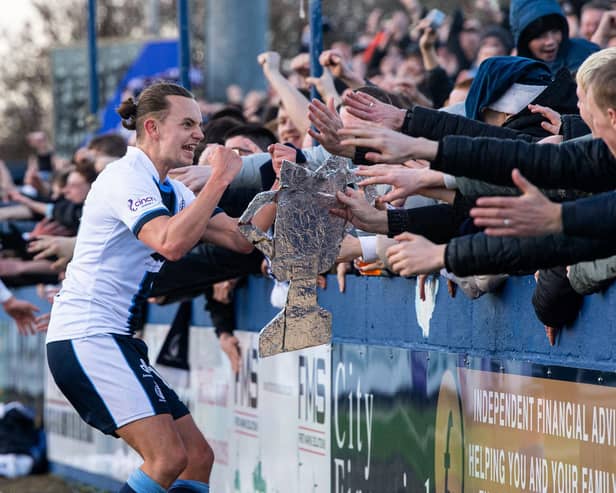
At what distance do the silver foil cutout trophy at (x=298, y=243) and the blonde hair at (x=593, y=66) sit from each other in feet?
4.97

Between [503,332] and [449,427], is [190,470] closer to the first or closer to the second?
[449,427]

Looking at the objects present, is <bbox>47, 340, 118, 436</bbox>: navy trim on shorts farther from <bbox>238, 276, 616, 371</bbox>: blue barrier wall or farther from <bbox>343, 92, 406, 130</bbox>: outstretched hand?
<bbox>343, 92, 406, 130</bbox>: outstretched hand

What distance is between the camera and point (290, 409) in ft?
25.2

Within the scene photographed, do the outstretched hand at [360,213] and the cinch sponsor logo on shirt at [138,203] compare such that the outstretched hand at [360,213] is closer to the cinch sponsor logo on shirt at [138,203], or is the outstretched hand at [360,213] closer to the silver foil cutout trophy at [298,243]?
the silver foil cutout trophy at [298,243]

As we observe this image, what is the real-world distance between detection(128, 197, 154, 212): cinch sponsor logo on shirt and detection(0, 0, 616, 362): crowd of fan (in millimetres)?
605

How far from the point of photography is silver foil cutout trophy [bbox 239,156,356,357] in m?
5.50

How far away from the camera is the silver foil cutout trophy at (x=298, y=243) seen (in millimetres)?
5500

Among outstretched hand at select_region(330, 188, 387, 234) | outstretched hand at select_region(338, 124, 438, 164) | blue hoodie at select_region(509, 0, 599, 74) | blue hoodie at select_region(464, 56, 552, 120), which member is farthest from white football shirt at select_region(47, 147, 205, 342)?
blue hoodie at select_region(509, 0, 599, 74)

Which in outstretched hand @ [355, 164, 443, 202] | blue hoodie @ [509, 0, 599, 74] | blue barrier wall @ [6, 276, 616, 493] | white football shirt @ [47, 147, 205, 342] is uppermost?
blue hoodie @ [509, 0, 599, 74]

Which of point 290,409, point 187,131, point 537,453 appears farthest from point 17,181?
point 537,453

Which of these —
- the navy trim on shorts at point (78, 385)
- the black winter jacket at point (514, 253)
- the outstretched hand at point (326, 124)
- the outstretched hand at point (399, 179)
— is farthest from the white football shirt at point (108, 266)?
the black winter jacket at point (514, 253)

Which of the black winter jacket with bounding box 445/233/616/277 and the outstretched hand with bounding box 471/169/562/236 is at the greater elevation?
the outstretched hand with bounding box 471/169/562/236

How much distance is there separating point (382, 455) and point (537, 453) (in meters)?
1.39

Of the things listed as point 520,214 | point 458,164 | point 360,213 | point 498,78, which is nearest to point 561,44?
point 498,78
